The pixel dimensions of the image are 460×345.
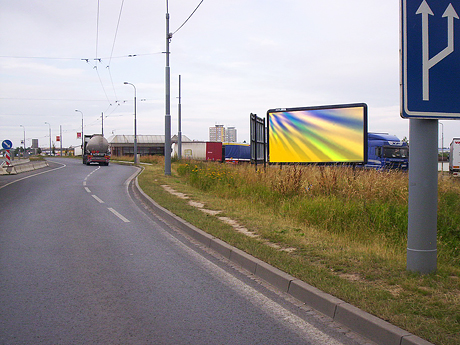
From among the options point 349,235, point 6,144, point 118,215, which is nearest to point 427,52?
point 349,235

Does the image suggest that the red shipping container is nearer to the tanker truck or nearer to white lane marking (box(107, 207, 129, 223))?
the tanker truck

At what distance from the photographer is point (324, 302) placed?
172 inches

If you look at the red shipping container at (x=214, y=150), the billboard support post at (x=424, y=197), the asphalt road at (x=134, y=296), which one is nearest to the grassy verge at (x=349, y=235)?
the billboard support post at (x=424, y=197)

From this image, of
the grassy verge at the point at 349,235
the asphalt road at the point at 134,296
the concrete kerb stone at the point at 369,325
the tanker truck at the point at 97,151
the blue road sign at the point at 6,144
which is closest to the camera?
the concrete kerb stone at the point at 369,325

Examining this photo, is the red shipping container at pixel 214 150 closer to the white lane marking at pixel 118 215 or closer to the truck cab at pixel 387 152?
the truck cab at pixel 387 152

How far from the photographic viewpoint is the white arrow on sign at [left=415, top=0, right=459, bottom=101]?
4.96 m

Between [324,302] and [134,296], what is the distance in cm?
221

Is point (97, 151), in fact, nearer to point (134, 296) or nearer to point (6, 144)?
point (6, 144)

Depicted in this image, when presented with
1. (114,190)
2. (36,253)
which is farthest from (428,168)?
(114,190)

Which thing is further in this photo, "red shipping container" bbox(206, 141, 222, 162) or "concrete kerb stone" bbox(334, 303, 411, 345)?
"red shipping container" bbox(206, 141, 222, 162)

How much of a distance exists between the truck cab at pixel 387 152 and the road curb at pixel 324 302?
838 inches

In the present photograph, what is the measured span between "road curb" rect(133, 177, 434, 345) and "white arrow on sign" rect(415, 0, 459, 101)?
2.70 meters

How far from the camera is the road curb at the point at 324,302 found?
355 cm

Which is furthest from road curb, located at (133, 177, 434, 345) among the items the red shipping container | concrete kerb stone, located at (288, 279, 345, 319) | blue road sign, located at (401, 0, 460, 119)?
the red shipping container
